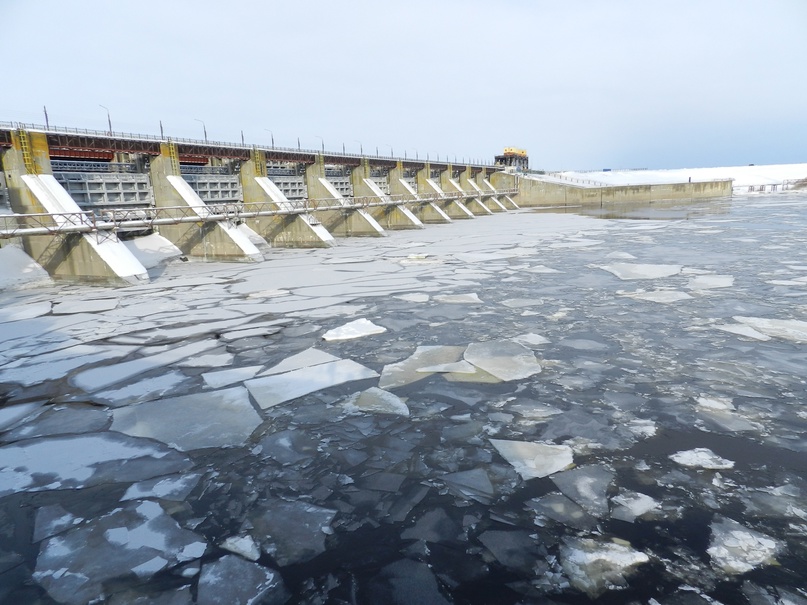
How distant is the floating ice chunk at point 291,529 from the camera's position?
2.64m

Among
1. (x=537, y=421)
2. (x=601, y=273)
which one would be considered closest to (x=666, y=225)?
(x=601, y=273)

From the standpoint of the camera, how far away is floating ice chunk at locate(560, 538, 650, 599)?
232 cm

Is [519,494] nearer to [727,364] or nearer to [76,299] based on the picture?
[727,364]

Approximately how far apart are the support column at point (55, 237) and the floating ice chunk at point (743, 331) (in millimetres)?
12002

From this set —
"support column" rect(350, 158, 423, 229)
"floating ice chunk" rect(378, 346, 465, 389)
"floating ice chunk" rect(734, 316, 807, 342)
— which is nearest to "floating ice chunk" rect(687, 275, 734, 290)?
"floating ice chunk" rect(734, 316, 807, 342)

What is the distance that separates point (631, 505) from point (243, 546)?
2255 mm

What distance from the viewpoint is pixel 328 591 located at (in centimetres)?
238

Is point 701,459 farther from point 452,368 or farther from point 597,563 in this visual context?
point 452,368

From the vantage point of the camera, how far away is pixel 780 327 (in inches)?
236

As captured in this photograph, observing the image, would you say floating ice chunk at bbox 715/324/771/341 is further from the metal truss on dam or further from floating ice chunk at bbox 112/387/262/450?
the metal truss on dam

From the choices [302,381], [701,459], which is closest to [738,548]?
[701,459]

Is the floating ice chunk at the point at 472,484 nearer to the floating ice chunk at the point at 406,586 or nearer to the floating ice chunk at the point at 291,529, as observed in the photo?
the floating ice chunk at the point at 406,586

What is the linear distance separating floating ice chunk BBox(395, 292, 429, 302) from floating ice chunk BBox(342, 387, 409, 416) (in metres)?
3.96

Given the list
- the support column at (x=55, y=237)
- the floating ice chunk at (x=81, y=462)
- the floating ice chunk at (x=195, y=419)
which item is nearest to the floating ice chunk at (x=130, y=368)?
the floating ice chunk at (x=195, y=419)
